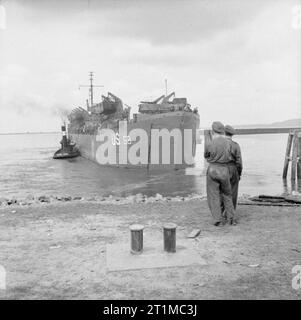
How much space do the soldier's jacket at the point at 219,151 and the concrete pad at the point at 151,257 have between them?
175 centimetres

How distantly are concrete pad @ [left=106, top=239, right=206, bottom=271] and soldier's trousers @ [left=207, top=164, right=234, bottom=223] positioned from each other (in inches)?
50.5

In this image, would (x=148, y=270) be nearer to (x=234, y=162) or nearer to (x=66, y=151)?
(x=234, y=162)

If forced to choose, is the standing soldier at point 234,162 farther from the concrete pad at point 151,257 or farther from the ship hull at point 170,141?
the ship hull at point 170,141

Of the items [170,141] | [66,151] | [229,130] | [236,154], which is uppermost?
[229,130]

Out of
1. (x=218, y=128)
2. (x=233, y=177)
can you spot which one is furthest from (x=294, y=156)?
(x=218, y=128)

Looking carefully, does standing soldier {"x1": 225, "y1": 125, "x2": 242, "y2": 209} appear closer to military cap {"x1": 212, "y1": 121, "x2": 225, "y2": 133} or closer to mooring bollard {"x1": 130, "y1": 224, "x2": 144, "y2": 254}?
military cap {"x1": 212, "y1": 121, "x2": 225, "y2": 133}

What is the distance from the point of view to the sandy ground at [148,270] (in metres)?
4.01

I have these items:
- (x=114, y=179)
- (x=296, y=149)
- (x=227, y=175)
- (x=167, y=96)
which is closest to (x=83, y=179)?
(x=114, y=179)

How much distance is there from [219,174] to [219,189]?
13.7 inches

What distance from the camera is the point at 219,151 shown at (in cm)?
662

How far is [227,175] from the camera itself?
6598 millimetres

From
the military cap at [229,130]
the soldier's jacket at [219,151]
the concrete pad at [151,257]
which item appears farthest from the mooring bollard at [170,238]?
the military cap at [229,130]

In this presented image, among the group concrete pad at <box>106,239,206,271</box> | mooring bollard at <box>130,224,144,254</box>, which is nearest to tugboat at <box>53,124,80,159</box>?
concrete pad at <box>106,239,206,271</box>
